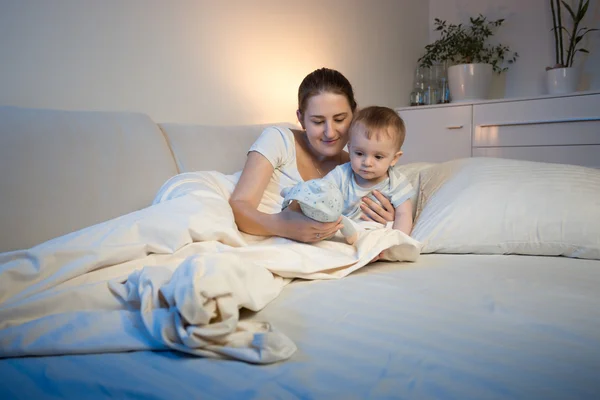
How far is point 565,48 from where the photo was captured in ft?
10.5

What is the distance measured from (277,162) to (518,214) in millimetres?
745

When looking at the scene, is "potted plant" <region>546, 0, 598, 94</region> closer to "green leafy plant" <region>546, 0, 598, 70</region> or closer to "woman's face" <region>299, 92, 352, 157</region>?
"green leafy plant" <region>546, 0, 598, 70</region>

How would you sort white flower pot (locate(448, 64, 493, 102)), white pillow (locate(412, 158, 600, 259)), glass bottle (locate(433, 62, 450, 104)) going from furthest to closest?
glass bottle (locate(433, 62, 450, 104))
white flower pot (locate(448, 64, 493, 102))
white pillow (locate(412, 158, 600, 259))

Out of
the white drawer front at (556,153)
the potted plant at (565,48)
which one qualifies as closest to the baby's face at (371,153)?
the white drawer front at (556,153)

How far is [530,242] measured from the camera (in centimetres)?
136

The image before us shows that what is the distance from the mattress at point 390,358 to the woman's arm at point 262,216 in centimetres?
23

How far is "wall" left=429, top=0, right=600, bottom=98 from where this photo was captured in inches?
123

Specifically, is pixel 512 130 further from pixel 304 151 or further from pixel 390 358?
pixel 390 358

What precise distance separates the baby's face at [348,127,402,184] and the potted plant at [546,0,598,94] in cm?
203

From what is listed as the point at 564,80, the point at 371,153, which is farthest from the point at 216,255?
the point at 564,80

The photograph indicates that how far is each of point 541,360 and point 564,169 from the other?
1.00 m

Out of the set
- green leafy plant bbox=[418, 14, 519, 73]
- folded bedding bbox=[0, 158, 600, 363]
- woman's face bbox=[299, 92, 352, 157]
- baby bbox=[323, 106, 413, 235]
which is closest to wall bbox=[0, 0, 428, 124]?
green leafy plant bbox=[418, 14, 519, 73]

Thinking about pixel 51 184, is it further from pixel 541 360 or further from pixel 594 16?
pixel 594 16

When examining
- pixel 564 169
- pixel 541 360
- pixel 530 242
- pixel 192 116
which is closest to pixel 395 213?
pixel 530 242
